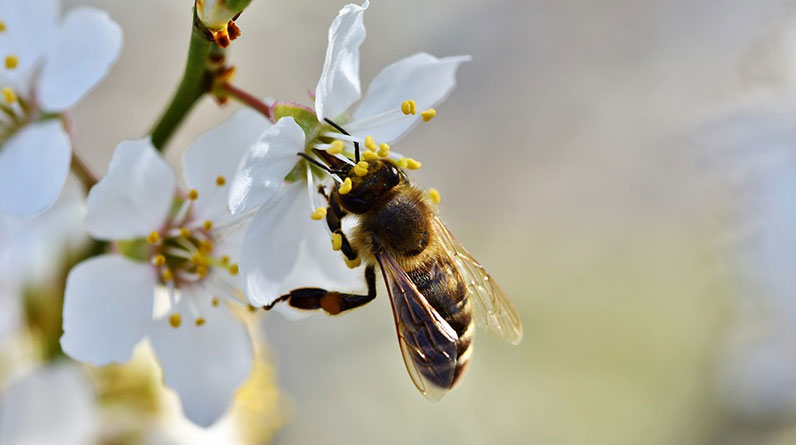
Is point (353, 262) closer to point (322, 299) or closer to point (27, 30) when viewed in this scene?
point (322, 299)

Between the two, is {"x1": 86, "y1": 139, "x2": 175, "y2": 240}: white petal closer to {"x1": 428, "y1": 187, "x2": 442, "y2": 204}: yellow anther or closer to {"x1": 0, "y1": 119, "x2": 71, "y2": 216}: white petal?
{"x1": 0, "y1": 119, "x2": 71, "y2": 216}: white petal

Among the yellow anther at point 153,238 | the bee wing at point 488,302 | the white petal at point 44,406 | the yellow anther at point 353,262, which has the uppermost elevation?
the yellow anther at point 353,262

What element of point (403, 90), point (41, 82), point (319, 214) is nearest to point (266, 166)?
point (319, 214)

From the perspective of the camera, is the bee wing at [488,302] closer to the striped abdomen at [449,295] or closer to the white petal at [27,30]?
the striped abdomen at [449,295]

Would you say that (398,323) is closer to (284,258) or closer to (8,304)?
(284,258)

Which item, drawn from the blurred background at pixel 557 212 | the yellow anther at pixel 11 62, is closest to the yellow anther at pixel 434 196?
the yellow anther at pixel 11 62

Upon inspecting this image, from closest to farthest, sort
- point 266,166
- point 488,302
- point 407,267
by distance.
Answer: point 266,166 < point 407,267 < point 488,302

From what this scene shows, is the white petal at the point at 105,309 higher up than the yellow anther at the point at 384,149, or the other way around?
the yellow anther at the point at 384,149
